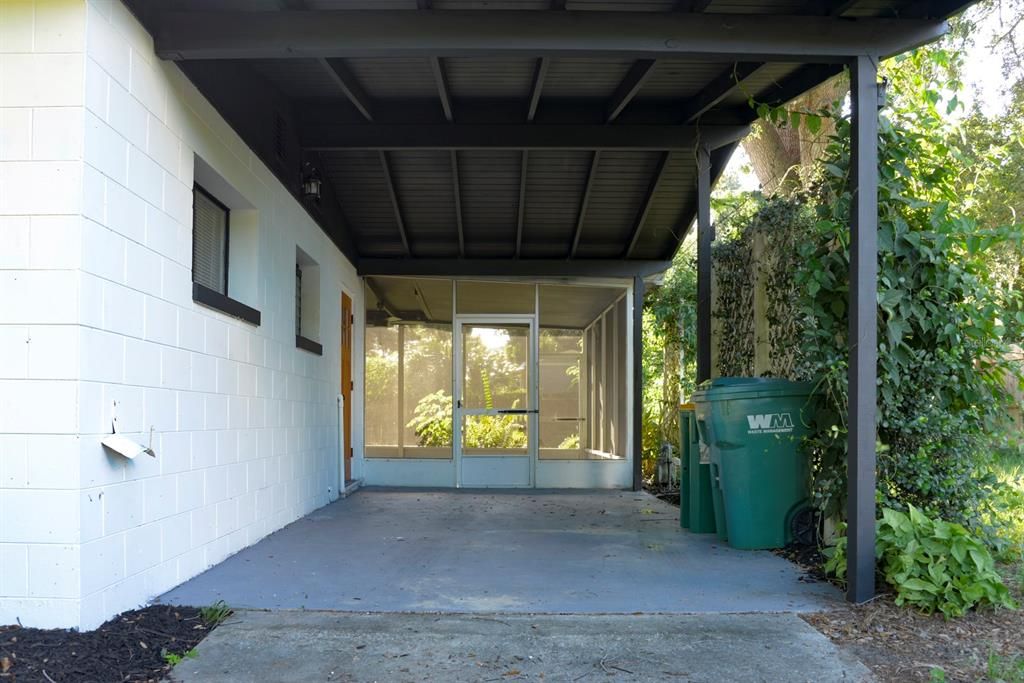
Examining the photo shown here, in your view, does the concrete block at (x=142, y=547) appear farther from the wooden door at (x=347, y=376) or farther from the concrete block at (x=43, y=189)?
the wooden door at (x=347, y=376)

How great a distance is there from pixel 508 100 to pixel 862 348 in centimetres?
388

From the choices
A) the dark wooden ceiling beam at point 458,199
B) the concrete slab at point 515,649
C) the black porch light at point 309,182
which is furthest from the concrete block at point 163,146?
the dark wooden ceiling beam at point 458,199

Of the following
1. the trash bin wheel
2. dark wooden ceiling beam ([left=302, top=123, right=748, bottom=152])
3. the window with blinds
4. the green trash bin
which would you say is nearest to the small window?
the window with blinds

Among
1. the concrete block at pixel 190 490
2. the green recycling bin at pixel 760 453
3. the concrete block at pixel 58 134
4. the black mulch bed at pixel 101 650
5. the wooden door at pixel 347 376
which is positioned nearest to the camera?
the black mulch bed at pixel 101 650

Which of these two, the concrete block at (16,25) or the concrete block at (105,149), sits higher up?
the concrete block at (16,25)

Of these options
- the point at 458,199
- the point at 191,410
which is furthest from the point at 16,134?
the point at 458,199

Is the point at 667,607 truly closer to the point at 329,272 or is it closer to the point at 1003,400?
the point at 1003,400

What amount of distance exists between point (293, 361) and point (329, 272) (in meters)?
1.66

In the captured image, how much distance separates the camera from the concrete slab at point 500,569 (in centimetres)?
440

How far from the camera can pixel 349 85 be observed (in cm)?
639

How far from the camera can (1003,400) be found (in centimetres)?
505

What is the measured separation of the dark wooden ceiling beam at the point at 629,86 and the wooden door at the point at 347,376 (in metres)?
4.03

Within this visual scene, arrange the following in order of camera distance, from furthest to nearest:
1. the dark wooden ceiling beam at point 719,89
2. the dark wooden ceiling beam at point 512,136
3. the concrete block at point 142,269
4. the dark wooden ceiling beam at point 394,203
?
the dark wooden ceiling beam at point 394,203 → the dark wooden ceiling beam at point 512,136 → the dark wooden ceiling beam at point 719,89 → the concrete block at point 142,269

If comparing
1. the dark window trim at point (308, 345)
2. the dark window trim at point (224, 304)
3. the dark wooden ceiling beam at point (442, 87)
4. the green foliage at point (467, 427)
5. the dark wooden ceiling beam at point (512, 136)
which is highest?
the dark wooden ceiling beam at point (442, 87)
